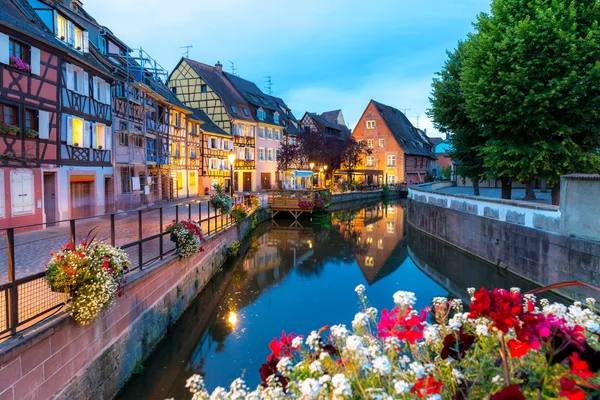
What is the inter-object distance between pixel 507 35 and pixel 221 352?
545 inches

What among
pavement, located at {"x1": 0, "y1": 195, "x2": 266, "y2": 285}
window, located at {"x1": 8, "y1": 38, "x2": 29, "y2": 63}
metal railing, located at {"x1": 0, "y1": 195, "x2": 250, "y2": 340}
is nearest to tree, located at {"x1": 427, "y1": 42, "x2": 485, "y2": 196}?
pavement, located at {"x1": 0, "y1": 195, "x2": 266, "y2": 285}

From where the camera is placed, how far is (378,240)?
918 inches

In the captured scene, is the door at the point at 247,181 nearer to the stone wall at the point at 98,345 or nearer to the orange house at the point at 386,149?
the orange house at the point at 386,149

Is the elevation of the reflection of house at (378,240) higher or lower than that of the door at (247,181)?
lower

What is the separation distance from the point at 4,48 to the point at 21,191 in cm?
469

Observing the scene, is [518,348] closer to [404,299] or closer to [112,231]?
[404,299]

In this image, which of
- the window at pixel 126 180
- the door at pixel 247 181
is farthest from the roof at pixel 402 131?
the window at pixel 126 180

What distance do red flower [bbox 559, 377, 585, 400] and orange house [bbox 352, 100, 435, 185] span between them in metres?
57.0

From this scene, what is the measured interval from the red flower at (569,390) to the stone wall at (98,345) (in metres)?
5.16

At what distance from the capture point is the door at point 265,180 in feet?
155

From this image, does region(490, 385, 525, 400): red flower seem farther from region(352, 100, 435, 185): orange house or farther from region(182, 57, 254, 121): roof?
region(352, 100, 435, 185): orange house

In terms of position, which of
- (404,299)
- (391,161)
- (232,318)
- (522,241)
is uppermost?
(391,161)

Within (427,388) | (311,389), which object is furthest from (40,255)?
(427,388)

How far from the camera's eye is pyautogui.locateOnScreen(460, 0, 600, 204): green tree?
13.0m
